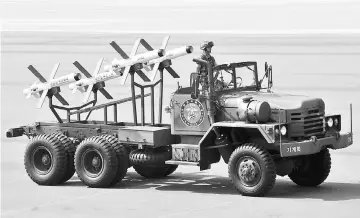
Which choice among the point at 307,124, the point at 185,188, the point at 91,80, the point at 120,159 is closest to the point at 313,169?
the point at 307,124

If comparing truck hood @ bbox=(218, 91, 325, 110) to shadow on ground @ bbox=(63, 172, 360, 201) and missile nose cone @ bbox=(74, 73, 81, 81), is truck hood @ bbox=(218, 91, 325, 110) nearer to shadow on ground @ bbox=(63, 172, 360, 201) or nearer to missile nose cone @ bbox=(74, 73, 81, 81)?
shadow on ground @ bbox=(63, 172, 360, 201)

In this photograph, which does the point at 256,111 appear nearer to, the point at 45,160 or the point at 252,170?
the point at 252,170

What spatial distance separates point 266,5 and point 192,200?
103m

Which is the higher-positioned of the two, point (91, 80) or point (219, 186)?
point (91, 80)

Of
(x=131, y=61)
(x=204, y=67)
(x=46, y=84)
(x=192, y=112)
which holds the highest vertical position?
(x=131, y=61)

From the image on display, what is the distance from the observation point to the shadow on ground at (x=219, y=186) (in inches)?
977

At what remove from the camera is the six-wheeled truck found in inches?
957

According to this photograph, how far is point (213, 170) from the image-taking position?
93.1ft

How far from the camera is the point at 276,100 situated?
24.8 metres

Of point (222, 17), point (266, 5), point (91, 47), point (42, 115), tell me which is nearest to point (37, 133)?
point (42, 115)

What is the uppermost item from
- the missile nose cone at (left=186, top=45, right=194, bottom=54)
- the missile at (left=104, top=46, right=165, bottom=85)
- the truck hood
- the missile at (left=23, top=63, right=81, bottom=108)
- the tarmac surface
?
the missile nose cone at (left=186, top=45, right=194, bottom=54)

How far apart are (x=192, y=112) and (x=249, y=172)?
1822mm

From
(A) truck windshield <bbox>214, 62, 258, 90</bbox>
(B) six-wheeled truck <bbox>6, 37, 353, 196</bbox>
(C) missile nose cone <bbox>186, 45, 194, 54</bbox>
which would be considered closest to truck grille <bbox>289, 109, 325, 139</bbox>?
(B) six-wheeled truck <bbox>6, 37, 353, 196</bbox>

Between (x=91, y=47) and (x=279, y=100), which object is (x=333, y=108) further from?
(x=91, y=47)
